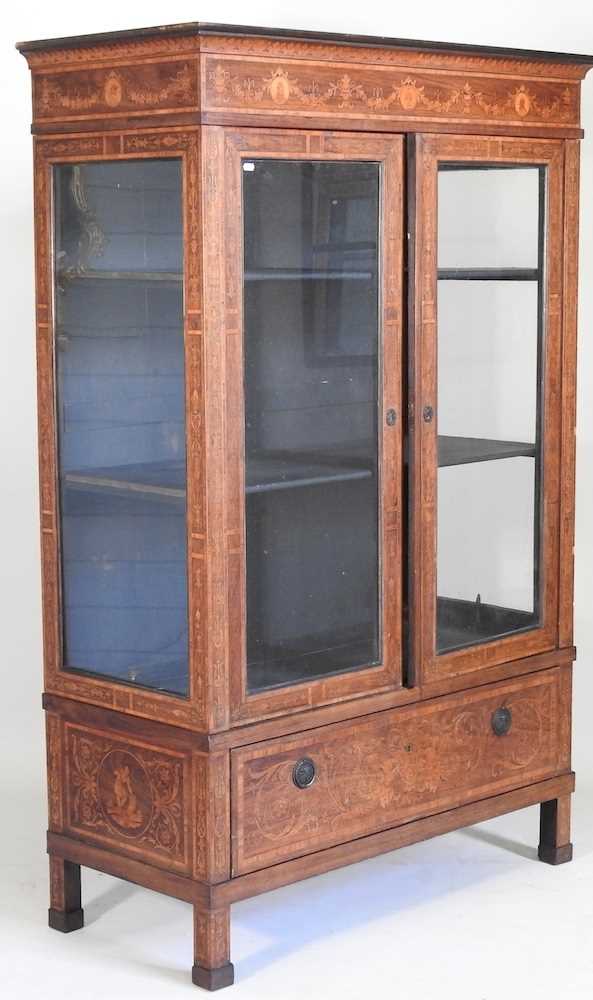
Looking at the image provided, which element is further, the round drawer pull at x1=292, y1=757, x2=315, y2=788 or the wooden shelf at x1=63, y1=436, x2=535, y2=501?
the round drawer pull at x1=292, y1=757, x2=315, y2=788

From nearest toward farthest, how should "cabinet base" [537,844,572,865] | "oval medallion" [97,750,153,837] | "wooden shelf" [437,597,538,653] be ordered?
"oval medallion" [97,750,153,837]
"wooden shelf" [437,597,538,653]
"cabinet base" [537,844,572,865]

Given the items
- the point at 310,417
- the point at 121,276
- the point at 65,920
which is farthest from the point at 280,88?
the point at 65,920

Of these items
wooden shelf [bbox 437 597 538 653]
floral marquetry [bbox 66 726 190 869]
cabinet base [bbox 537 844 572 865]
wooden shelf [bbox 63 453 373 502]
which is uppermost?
wooden shelf [bbox 63 453 373 502]

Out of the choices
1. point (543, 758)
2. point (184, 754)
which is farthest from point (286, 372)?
point (543, 758)

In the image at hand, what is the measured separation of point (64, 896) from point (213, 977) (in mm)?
457

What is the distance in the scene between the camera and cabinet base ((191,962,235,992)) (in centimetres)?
367

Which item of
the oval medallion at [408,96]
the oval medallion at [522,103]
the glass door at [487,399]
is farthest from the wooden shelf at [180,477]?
the oval medallion at [522,103]

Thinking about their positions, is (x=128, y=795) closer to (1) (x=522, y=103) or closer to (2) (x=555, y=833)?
(2) (x=555, y=833)

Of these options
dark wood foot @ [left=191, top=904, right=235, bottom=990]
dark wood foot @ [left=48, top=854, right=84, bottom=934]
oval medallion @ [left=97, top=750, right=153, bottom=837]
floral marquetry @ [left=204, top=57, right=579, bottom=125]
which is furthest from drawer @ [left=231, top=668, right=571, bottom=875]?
floral marquetry @ [left=204, top=57, right=579, bottom=125]

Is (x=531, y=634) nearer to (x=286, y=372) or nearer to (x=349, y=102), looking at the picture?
(x=286, y=372)

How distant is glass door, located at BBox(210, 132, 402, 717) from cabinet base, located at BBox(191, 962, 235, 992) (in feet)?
1.67

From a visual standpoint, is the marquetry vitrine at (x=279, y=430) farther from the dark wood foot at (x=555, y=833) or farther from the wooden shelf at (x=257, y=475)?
the dark wood foot at (x=555, y=833)

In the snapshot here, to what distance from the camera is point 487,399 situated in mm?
4164

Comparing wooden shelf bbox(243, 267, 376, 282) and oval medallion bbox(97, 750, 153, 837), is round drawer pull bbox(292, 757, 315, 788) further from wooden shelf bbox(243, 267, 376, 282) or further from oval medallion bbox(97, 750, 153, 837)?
wooden shelf bbox(243, 267, 376, 282)
